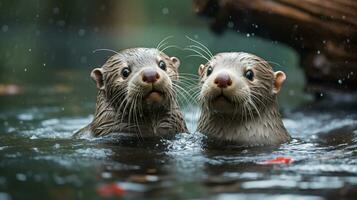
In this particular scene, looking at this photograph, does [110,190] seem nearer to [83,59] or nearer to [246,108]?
[246,108]

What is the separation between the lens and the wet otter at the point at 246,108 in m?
4.89

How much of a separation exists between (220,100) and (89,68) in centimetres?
839

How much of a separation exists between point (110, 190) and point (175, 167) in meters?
0.72

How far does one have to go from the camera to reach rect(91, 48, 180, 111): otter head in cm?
479

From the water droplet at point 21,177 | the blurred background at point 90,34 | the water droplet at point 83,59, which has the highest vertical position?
the blurred background at point 90,34

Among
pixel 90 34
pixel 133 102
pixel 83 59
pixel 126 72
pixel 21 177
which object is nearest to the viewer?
pixel 21 177

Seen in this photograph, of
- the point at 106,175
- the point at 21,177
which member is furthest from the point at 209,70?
the point at 21,177

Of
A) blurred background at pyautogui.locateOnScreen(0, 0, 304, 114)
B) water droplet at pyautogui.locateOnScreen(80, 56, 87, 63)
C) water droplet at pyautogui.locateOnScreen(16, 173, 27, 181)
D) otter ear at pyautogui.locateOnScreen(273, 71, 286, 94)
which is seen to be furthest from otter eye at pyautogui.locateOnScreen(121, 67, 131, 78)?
water droplet at pyautogui.locateOnScreen(80, 56, 87, 63)

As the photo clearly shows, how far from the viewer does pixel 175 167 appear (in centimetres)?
407

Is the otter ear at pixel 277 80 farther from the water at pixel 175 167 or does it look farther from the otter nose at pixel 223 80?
the otter nose at pixel 223 80

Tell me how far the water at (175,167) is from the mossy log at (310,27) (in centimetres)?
76

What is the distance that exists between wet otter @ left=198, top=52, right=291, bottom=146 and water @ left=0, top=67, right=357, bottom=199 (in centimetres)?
14

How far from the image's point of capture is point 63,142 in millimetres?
5008

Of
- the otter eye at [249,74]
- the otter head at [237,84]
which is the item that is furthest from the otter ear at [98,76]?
the otter eye at [249,74]
